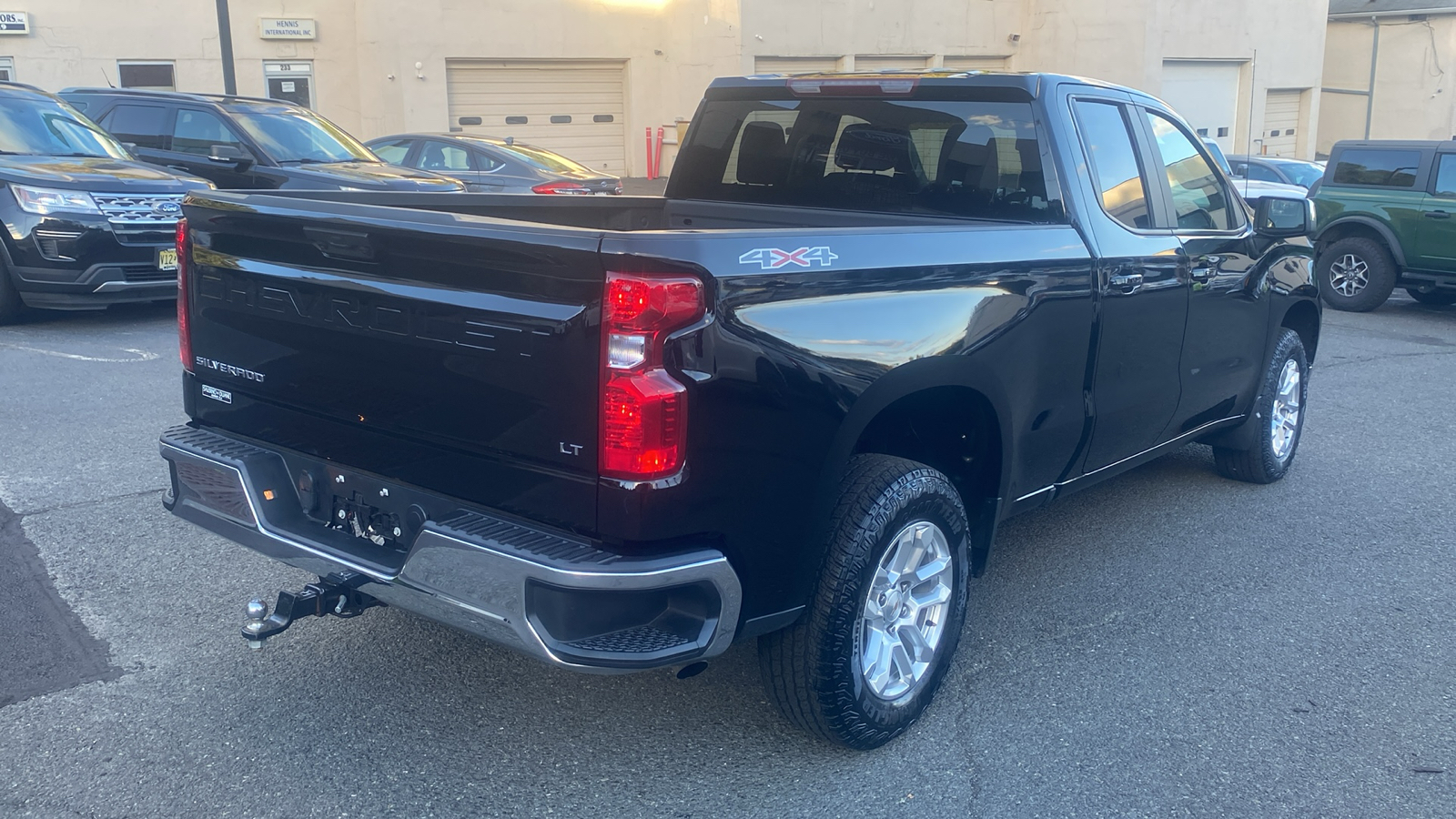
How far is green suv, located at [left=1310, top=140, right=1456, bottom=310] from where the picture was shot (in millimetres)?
11953

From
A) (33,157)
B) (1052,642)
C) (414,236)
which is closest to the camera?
(414,236)

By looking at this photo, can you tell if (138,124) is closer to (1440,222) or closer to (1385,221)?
(1385,221)

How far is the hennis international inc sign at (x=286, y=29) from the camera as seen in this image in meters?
20.0

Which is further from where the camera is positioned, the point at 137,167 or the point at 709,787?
the point at 137,167

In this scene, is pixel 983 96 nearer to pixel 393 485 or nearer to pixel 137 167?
pixel 393 485

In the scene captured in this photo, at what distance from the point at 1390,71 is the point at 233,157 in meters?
34.6

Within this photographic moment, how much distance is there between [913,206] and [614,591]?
230 centimetres

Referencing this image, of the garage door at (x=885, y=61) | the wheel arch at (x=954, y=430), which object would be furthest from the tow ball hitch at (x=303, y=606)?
the garage door at (x=885, y=61)

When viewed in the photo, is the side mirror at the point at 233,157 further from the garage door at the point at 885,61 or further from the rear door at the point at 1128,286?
the garage door at the point at 885,61

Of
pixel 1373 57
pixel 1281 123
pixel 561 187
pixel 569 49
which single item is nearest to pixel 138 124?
pixel 561 187

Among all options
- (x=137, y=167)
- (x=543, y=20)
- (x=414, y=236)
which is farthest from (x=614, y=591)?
(x=543, y=20)

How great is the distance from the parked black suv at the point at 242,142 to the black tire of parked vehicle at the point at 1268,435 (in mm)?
7550

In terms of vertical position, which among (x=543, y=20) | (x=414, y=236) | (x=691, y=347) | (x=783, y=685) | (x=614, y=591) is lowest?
(x=783, y=685)

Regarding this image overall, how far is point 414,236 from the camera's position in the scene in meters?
2.96
